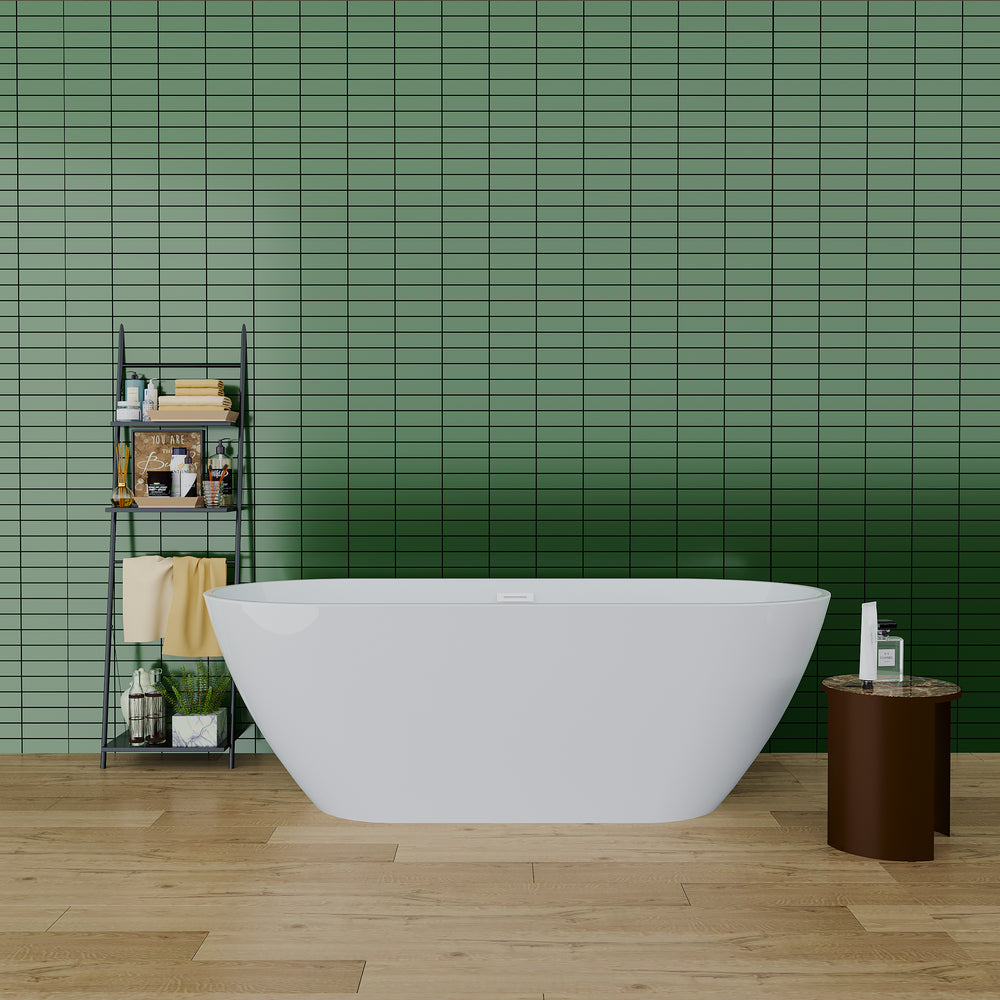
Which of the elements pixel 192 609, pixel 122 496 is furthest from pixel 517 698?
pixel 122 496

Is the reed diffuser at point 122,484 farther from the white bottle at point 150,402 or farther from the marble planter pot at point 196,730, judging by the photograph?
the marble planter pot at point 196,730

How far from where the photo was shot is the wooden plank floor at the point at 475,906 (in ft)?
6.00

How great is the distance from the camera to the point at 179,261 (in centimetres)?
356

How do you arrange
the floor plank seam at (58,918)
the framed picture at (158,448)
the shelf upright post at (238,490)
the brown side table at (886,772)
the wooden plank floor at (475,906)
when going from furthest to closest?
the framed picture at (158,448), the shelf upright post at (238,490), the brown side table at (886,772), the floor plank seam at (58,918), the wooden plank floor at (475,906)

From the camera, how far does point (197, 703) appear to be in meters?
3.43

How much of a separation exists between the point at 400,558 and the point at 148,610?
957mm

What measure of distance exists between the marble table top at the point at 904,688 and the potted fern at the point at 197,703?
85.5 inches

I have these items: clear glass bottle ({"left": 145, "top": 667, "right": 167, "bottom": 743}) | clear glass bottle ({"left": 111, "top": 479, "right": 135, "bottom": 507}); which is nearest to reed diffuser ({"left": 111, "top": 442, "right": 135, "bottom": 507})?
clear glass bottle ({"left": 111, "top": 479, "right": 135, "bottom": 507})

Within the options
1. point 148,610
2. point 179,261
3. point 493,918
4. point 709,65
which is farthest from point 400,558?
point 709,65

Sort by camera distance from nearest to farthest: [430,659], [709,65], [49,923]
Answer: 1. [49,923]
2. [430,659]
3. [709,65]

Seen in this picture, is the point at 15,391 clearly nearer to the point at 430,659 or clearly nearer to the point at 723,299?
the point at 430,659

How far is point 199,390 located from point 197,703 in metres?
1.19

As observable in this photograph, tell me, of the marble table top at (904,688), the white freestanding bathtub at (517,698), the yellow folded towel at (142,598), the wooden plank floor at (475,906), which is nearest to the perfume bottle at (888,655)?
the marble table top at (904,688)

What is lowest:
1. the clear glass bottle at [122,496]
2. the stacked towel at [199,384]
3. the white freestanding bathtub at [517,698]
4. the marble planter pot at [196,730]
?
the marble planter pot at [196,730]
